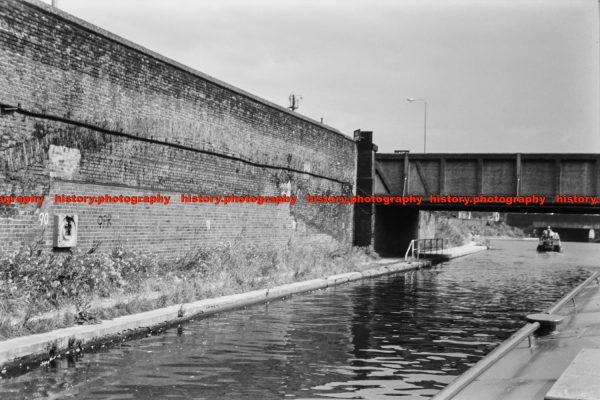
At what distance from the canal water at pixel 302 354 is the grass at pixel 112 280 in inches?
41.7

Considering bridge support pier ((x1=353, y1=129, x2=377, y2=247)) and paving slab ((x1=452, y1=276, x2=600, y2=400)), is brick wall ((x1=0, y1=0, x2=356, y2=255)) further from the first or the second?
paving slab ((x1=452, y1=276, x2=600, y2=400))

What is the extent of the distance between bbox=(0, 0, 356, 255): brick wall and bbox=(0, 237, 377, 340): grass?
0.64 m

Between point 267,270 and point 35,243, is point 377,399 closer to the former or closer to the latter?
point 35,243

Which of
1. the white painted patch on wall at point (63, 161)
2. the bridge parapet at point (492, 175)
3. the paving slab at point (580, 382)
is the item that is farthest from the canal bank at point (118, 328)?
the bridge parapet at point (492, 175)

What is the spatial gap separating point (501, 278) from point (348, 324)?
1381 centimetres

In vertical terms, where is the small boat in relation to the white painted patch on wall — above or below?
below

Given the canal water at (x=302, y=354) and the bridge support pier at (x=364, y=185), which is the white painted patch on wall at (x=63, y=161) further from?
the bridge support pier at (x=364, y=185)

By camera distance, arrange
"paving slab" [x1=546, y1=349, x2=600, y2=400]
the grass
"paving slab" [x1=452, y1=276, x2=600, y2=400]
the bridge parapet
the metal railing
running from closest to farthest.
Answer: "paving slab" [x1=546, y1=349, x2=600, y2=400], "paving slab" [x1=452, y1=276, x2=600, y2=400], the grass, the bridge parapet, the metal railing

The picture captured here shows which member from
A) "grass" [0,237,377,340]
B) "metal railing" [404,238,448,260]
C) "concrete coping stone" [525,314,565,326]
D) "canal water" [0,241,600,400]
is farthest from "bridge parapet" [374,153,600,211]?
"concrete coping stone" [525,314,565,326]

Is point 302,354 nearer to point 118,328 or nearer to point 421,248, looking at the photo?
point 118,328

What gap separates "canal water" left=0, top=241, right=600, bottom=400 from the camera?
785cm

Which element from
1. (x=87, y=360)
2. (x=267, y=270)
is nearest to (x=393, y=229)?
(x=267, y=270)

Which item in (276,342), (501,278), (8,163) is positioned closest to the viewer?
(276,342)

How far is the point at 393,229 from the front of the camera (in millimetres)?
37844
